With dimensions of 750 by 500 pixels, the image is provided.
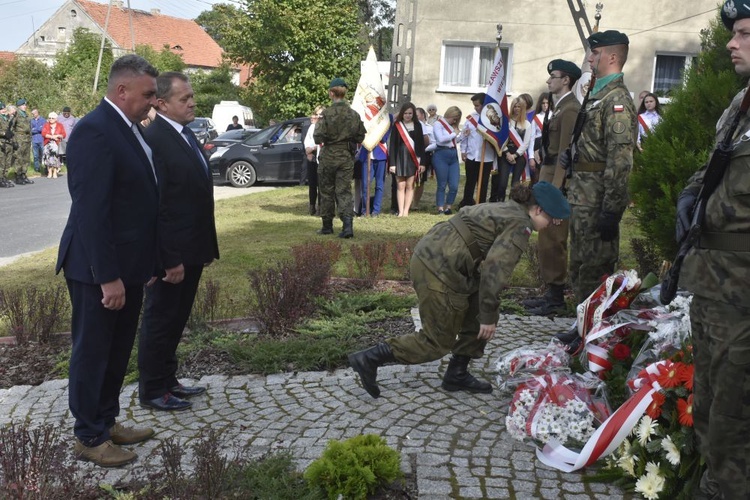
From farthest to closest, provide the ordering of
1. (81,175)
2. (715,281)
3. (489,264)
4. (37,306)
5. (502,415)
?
(37,306) < (502,415) < (489,264) < (81,175) < (715,281)

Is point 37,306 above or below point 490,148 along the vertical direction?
below

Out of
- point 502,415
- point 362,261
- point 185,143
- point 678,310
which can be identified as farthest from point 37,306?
point 678,310

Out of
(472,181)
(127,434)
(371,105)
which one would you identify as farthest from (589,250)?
(371,105)

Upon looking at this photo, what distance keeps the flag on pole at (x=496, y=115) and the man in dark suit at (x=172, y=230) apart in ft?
28.6

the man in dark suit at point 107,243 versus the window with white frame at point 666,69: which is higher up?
the window with white frame at point 666,69

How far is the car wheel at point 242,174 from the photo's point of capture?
2002cm

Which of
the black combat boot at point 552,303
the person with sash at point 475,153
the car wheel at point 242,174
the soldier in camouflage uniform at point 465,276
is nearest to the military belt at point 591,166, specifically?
the black combat boot at point 552,303

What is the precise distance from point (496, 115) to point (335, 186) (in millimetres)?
3433

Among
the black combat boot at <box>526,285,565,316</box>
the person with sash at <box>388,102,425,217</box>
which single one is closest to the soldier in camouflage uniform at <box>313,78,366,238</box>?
the person with sash at <box>388,102,425,217</box>

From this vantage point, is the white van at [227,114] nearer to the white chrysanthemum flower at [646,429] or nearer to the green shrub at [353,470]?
the green shrub at [353,470]

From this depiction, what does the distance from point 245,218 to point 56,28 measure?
63.3 metres

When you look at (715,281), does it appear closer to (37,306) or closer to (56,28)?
(37,306)

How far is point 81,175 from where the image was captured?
151 inches

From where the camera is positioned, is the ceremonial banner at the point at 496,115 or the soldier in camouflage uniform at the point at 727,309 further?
the ceremonial banner at the point at 496,115
